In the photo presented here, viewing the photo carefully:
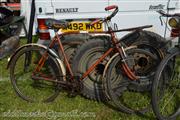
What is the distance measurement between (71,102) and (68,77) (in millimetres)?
487

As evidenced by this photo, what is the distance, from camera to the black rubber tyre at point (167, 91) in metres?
3.88

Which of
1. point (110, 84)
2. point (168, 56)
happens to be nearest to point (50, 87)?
point (110, 84)

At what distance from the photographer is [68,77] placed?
15.3ft

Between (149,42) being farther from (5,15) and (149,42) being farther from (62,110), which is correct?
(5,15)

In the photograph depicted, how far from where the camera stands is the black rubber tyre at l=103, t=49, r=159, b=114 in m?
4.32

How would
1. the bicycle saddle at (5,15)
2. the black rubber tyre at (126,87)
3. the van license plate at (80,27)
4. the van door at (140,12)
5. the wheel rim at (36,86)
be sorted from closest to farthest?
the black rubber tyre at (126,87) < the wheel rim at (36,86) < the van door at (140,12) < the van license plate at (80,27) < the bicycle saddle at (5,15)

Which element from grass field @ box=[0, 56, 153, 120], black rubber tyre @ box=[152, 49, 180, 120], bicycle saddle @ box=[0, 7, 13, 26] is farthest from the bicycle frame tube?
bicycle saddle @ box=[0, 7, 13, 26]

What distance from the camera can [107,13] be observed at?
5062 millimetres

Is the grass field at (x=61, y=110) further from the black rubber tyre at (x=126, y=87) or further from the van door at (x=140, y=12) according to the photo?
the van door at (x=140, y=12)

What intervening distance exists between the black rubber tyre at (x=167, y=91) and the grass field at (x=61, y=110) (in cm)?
27

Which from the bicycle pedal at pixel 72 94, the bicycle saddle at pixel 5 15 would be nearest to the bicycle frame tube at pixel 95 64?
the bicycle pedal at pixel 72 94

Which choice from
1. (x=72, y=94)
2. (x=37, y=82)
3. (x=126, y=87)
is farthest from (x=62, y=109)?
(x=126, y=87)

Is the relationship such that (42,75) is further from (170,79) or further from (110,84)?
(170,79)

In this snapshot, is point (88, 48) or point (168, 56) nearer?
point (168, 56)
